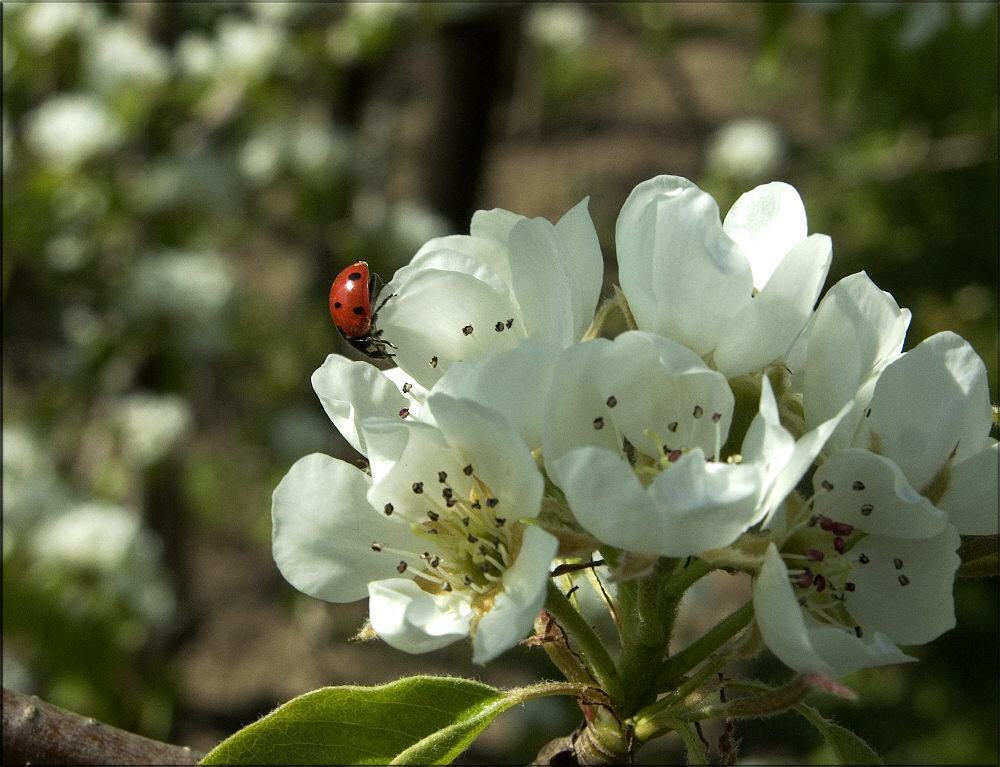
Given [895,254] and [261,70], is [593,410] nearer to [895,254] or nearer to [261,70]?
[261,70]

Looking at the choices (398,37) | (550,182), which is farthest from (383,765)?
(550,182)

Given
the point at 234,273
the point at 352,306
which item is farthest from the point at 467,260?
the point at 234,273

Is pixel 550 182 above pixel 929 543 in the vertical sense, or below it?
below

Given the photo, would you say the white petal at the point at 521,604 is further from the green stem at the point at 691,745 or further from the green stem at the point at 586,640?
the green stem at the point at 691,745

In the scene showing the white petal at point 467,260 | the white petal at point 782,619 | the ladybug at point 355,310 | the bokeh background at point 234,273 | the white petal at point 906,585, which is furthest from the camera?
the bokeh background at point 234,273

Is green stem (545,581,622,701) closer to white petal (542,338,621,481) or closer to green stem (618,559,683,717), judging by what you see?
green stem (618,559,683,717)

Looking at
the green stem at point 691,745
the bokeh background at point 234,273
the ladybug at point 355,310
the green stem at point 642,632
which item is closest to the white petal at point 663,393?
the green stem at point 642,632

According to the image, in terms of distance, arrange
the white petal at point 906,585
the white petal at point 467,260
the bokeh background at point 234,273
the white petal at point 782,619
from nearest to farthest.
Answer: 1. the white petal at point 782,619
2. the white petal at point 906,585
3. the white petal at point 467,260
4. the bokeh background at point 234,273
